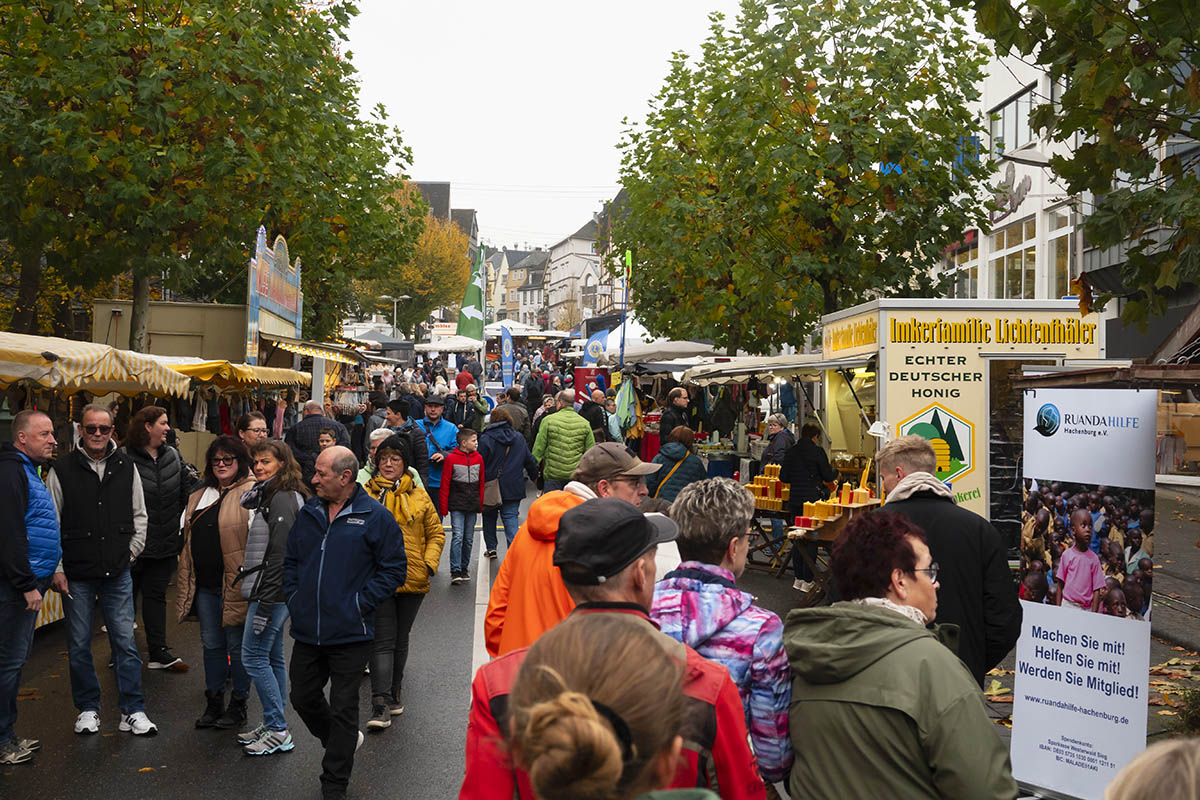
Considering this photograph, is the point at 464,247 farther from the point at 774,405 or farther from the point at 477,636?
the point at 477,636

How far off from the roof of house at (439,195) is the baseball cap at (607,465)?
384 ft

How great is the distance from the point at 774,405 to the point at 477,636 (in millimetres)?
19646

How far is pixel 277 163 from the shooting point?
52.1 feet

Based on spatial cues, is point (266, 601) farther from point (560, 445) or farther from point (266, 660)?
point (560, 445)

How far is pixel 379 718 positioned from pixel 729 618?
4.58 meters

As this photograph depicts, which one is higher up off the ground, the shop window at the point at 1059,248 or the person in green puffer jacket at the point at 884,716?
the shop window at the point at 1059,248

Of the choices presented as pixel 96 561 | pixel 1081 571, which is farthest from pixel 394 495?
pixel 1081 571

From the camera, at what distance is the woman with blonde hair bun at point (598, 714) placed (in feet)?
5.59

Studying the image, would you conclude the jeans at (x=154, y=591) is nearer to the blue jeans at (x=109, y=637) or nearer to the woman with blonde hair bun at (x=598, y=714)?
the blue jeans at (x=109, y=637)

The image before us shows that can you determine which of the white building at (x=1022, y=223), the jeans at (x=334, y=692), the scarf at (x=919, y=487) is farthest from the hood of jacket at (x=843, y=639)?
the white building at (x=1022, y=223)

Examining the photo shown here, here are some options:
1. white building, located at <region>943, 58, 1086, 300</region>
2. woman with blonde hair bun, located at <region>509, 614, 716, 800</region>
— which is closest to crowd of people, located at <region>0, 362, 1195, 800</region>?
woman with blonde hair bun, located at <region>509, 614, 716, 800</region>

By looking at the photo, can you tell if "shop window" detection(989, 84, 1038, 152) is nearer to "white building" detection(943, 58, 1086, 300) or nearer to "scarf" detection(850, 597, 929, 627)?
"white building" detection(943, 58, 1086, 300)

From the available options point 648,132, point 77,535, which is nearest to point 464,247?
point 648,132

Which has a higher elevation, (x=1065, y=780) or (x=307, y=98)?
(x=307, y=98)
